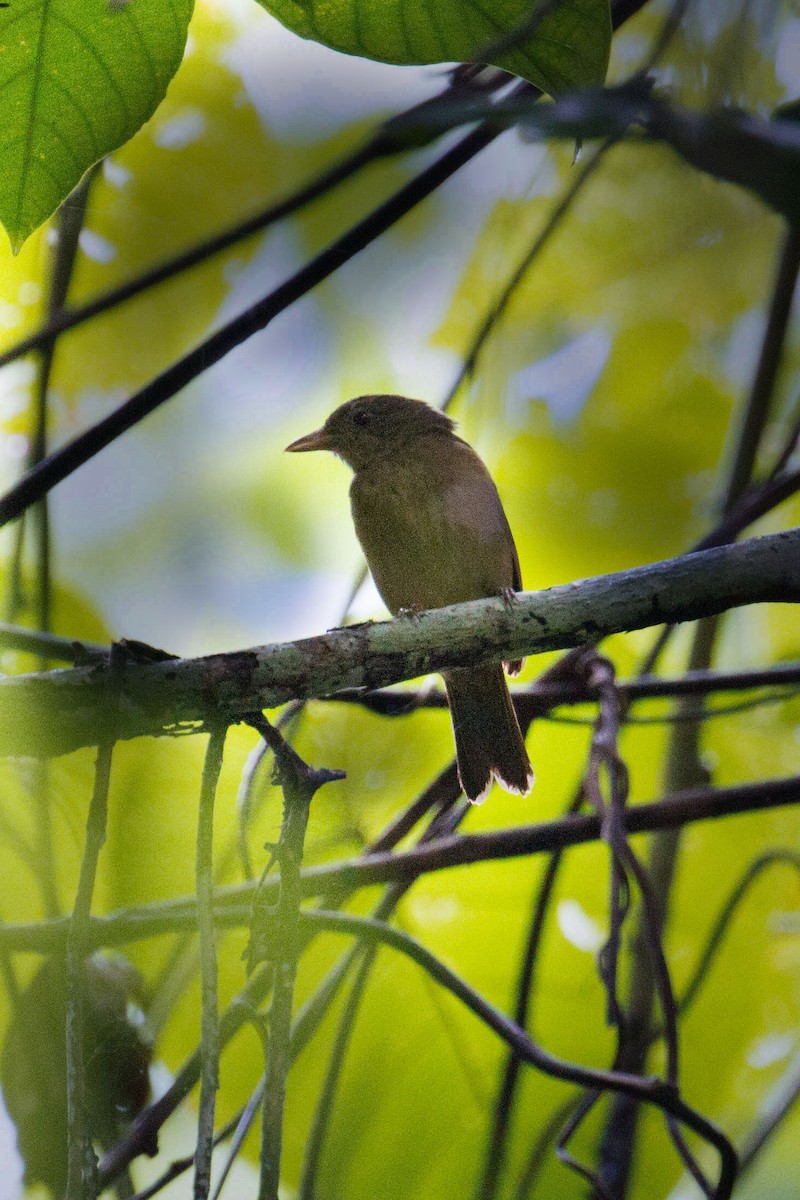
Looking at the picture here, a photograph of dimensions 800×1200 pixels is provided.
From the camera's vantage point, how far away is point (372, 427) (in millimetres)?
2064

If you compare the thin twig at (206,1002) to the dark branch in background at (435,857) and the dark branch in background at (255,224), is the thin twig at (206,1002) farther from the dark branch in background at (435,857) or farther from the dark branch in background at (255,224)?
the dark branch in background at (255,224)

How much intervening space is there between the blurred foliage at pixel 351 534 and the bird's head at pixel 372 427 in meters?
0.07

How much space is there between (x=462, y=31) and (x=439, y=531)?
3.88ft

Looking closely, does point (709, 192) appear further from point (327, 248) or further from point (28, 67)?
point (28, 67)

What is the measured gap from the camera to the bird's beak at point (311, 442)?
183 cm

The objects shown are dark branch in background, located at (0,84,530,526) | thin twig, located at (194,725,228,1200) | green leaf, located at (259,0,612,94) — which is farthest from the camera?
dark branch in background, located at (0,84,530,526)

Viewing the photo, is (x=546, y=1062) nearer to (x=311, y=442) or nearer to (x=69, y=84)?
(x=311, y=442)

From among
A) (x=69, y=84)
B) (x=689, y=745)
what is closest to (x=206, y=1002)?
(x=69, y=84)

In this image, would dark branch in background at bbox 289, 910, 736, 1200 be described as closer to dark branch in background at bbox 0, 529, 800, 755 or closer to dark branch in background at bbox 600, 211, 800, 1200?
dark branch in background at bbox 600, 211, 800, 1200

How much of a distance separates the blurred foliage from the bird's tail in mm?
116

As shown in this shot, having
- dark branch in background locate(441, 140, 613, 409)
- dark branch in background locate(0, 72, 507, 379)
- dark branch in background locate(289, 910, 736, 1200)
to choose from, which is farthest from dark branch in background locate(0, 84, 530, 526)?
dark branch in background locate(289, 910, 736, 1200)

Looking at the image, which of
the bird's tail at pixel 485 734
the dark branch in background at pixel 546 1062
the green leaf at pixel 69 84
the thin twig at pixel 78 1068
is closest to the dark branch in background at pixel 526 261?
the bird's tail at pixel 485 734

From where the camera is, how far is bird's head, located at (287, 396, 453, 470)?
188cm

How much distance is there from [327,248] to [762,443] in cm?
87
